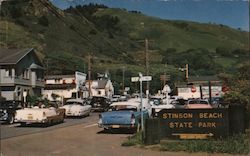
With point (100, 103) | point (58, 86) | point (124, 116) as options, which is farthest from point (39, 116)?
point (58, 86)

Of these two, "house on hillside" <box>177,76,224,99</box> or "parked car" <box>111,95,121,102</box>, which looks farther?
"house on hillside" <box>177,76,224,99</box>

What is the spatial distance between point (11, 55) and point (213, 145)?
5.07 meters

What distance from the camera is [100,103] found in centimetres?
1249

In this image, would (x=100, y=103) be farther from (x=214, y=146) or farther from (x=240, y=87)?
(x=240, y=87)

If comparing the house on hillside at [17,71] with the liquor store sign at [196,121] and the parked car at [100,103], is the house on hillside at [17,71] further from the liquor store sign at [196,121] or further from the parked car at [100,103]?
the liquor store sign at [196,121]

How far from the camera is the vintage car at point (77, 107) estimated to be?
38.6ft

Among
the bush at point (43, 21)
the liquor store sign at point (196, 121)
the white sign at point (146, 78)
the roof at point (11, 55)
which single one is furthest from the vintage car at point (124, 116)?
the bush at point (43, 21)

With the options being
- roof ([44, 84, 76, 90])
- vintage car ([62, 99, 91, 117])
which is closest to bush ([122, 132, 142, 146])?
vintage car ([62, 99, 91, 117])

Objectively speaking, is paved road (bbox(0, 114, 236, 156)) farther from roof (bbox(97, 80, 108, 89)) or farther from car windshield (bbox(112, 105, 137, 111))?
roof (bbox(97, 80, 108, 89))

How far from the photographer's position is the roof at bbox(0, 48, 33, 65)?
8.75 m

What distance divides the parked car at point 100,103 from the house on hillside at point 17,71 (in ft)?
4.40

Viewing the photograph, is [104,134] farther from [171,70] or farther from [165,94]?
[171,70]

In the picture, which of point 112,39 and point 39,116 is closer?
point 112,39

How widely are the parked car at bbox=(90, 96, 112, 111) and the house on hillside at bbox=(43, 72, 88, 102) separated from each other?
1.50 feet
